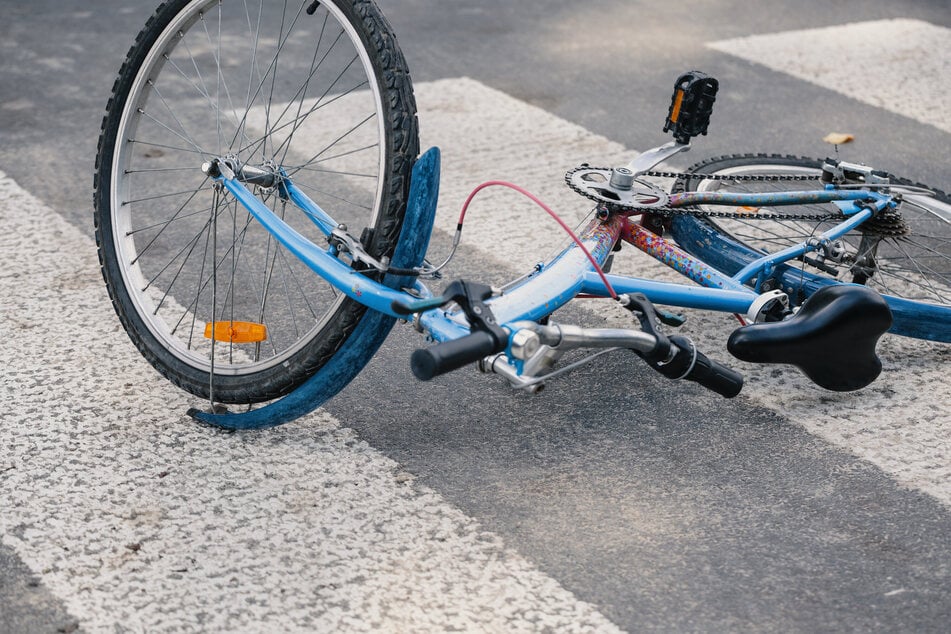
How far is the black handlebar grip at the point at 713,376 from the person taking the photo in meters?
2.55

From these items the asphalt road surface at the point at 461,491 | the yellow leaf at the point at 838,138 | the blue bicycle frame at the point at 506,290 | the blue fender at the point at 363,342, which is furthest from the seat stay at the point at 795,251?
the yellow leaf at the point at 838,138

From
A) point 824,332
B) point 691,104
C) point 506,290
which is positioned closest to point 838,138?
point 691,104

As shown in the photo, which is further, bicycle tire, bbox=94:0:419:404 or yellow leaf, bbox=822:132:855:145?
yellow leaf, bbox=822:132:855:145

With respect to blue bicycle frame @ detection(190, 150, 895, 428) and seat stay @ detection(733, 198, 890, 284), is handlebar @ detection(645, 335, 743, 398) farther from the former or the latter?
seat stay @ detection(733, 198, 890, 284)

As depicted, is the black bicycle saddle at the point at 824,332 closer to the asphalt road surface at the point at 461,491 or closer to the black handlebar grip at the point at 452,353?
the asphalt road surface at the point at 461,491

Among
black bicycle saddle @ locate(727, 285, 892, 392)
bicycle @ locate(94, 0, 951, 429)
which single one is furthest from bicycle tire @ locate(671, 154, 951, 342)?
black bicycle saddle @ locate(727, 285, 892, 392)

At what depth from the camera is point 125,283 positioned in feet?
10.6

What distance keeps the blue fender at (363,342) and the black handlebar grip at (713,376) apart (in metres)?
0.64

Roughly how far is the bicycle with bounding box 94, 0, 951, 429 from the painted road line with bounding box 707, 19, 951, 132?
4.86 feet

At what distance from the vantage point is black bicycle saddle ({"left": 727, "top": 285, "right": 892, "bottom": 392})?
2.62 m

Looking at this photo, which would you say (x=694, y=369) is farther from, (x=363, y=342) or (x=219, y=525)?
(x=219, y=525)

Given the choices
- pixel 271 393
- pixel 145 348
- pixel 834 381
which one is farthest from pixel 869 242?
pixel 145 348

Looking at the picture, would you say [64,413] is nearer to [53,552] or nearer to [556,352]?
[53,552]

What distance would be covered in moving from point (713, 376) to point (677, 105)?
1024 millimetres
